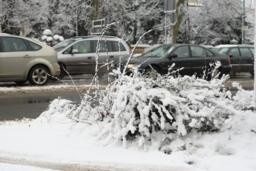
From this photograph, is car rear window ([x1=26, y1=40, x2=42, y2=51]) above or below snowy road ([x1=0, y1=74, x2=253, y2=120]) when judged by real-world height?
above

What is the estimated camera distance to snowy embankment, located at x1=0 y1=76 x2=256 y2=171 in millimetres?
7148

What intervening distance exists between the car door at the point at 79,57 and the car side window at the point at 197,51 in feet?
13.0

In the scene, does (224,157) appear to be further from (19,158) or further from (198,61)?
(198,61)

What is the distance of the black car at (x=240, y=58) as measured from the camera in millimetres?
27109

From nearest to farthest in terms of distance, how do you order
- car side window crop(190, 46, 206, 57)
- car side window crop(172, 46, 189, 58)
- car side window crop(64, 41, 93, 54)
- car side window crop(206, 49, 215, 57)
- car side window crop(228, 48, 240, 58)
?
car side window crop(172, 46, 189, 58) < car side window crop(190, 46, 206, 57) < car side window crop(206, 49, 215, 57) < car side window crop(64, 41, 93, 54) < car side window crop(228, 48, 240, 58)

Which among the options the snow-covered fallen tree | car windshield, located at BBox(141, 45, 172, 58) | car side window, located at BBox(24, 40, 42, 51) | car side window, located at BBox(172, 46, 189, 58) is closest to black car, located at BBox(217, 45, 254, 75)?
car side window, located at BBox(172, 46, 189, 58)

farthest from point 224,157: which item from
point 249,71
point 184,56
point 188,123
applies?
point 249,71

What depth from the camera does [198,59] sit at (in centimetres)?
2173

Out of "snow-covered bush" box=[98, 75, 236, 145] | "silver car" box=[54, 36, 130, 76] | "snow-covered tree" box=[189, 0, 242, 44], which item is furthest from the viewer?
"snow-covered tree" box=[189, 0, 242, 44]

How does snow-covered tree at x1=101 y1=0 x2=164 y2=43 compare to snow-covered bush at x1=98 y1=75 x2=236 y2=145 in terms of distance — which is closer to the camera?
snow-covered bush at x1=98 y1=75 x2=236 y2=145

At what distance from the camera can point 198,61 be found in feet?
71.2

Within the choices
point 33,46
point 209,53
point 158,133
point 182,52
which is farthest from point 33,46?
point 158,133

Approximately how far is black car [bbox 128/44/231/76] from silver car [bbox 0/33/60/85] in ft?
8.99

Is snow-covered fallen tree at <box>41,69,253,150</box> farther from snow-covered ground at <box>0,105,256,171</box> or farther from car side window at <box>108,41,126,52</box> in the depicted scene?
car side window at <box>108,41,126,52</box>
